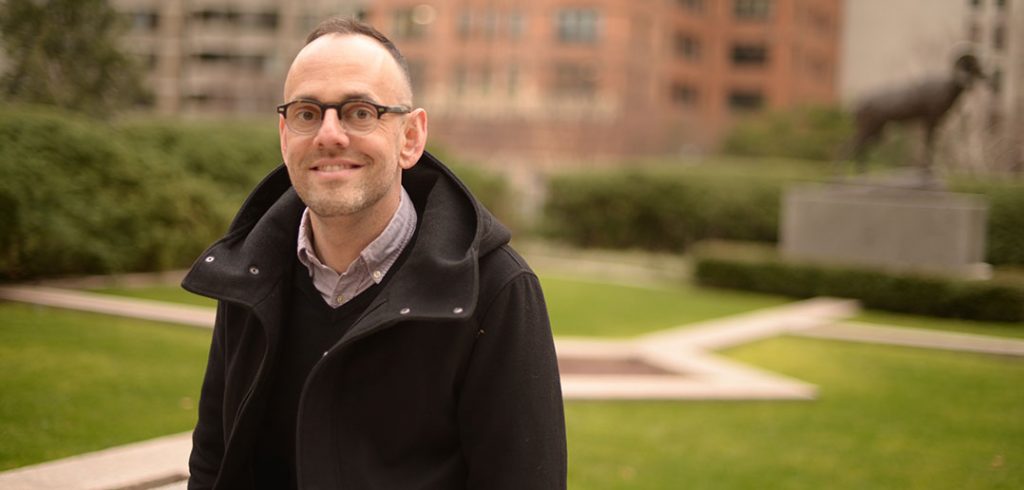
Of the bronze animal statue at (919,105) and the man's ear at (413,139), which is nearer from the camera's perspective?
the man's ear at (413,139)

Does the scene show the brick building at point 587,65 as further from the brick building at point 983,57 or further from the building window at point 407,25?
the brick building at point 983,57

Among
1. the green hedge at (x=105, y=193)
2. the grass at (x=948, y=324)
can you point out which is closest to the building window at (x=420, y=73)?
the green hedge at (x=105, y=193)

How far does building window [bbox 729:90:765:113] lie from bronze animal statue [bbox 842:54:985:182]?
55.9 meters

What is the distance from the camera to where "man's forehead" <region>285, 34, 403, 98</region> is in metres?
2.60

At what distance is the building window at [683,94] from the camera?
6810cm

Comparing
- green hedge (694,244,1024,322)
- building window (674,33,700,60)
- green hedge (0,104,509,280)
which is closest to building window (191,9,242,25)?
building window (674,33,700,60)

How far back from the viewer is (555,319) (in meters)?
12.6

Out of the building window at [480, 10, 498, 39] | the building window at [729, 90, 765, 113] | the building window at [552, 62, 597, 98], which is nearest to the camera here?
the building window at [552, 62, 597, 98]

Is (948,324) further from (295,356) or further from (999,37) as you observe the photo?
(999,37)

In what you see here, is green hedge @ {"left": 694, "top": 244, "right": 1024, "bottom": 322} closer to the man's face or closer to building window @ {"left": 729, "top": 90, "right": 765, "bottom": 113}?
the man's face

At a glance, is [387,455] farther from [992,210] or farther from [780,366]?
[992,210]

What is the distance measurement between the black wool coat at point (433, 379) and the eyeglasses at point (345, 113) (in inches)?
11.3

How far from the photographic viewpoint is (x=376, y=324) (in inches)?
97.0

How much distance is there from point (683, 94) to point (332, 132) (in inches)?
2688
